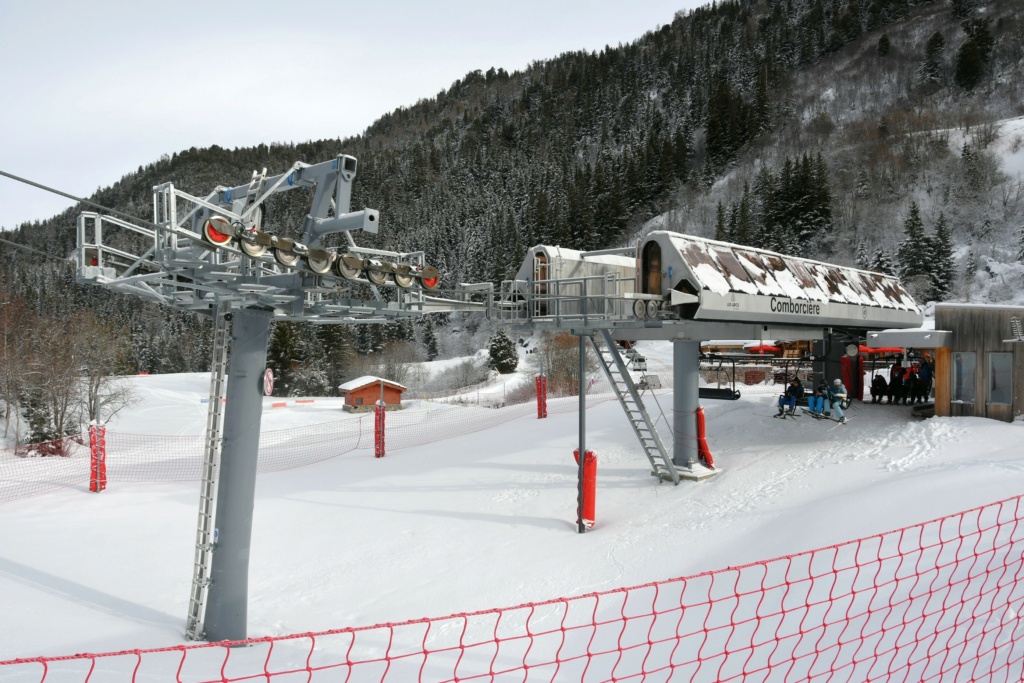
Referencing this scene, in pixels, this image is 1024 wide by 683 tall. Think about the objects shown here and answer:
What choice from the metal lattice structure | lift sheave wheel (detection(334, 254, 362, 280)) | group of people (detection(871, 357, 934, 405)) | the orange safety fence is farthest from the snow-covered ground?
lift sheave wheel (detection(334, 254, 362, 280))

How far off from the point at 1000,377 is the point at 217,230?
16995 millimetres

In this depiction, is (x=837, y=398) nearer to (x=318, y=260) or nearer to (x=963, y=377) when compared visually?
(x=963, y=377)

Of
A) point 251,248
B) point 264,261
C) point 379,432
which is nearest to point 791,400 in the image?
point 379,432

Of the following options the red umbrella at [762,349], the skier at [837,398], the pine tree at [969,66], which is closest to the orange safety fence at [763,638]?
the skier at [837,398]

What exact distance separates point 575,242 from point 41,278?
95961 millimetres

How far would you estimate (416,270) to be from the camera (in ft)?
27.2

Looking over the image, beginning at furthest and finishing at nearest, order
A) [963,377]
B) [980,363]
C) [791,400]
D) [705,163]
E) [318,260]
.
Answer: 1. [705,163]
2. [791,400]
3. [963,377]
4. [980,363]
5. [318,260]

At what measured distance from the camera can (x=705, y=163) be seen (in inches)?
4183

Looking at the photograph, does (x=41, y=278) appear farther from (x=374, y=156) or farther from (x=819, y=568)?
(x=819, y=568)

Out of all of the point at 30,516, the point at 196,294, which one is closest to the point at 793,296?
the point at 196,294

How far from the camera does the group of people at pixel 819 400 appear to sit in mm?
16938

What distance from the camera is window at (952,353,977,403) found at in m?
15.5

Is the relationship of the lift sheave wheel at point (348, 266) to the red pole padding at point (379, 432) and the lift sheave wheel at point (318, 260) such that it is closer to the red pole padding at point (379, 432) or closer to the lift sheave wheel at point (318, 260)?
the lift sheave wheel at point (318, 260)

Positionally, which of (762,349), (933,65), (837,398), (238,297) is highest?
(933,65)
